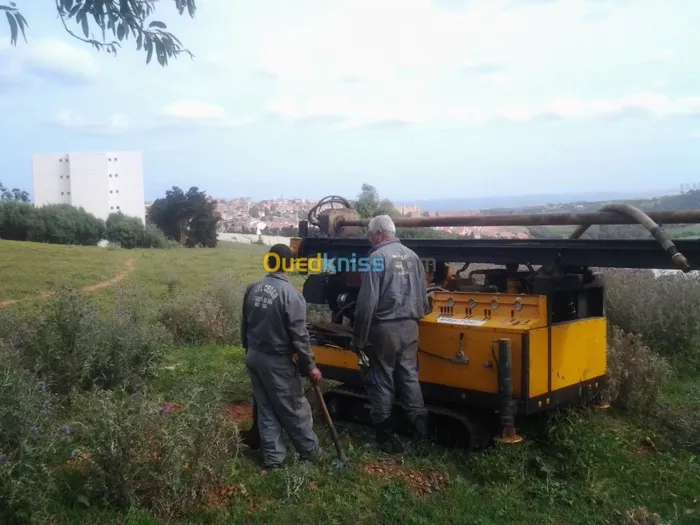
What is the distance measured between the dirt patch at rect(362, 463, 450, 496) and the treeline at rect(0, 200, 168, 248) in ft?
132

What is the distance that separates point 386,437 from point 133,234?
143 ft

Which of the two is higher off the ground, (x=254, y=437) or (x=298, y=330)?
(x=298, y=330)

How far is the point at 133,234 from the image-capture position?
1833 inches

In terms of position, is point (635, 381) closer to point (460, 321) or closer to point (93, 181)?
point (460, 321)

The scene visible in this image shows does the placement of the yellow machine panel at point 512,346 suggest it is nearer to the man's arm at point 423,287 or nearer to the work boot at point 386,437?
the man's arm at point 423,287

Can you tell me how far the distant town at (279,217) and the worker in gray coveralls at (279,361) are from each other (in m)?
2.37

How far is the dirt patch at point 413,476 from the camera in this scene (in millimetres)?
5102

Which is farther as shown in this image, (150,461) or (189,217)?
(189,217)

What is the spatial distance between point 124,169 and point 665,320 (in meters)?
66.3

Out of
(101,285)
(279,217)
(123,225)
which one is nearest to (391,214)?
(279,217)

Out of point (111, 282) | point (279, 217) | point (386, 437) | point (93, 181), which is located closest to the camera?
point (386, 437)

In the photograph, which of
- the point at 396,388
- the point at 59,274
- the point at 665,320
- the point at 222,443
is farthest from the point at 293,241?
the point at 59,274

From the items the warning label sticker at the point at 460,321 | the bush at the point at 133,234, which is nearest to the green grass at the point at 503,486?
the warning label sticker at the point at 460,321

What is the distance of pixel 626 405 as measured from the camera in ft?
22.1
